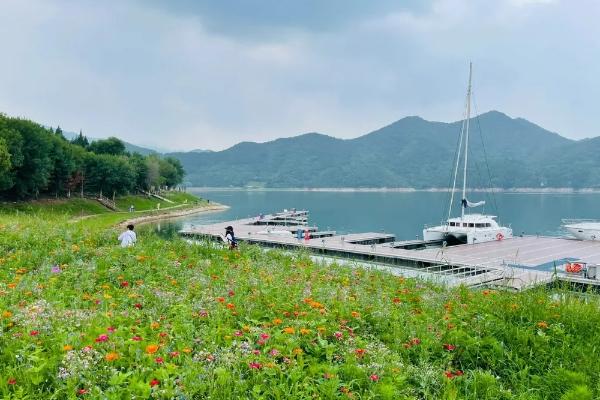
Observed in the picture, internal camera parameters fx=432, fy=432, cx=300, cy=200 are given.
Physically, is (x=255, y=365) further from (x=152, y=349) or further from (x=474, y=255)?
(x=474, y=255)

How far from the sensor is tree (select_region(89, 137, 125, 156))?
369 ft

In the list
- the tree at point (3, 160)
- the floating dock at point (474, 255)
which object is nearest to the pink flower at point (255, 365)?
the floating dock at point (474, 255)

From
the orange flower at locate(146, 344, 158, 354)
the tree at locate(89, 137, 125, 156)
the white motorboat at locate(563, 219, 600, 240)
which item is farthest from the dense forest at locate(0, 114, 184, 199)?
the white motorboat at locate(563, 219, 600, 240)

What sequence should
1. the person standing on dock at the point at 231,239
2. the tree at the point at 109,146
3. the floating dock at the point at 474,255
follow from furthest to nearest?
the tree at the point at 109,146
the floating dock at the point at 474,255
the person standing on dock at the point at 231,239

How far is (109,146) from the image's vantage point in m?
113

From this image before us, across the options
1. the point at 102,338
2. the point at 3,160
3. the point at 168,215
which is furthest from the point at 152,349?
the point at 168,215

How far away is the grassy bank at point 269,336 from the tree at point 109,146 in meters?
113

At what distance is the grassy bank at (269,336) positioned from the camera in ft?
13.9

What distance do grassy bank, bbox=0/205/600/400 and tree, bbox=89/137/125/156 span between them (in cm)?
11336

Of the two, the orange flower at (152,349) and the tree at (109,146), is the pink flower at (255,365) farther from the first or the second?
the tree at (109,146)

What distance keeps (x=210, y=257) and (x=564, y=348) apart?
7940 mm

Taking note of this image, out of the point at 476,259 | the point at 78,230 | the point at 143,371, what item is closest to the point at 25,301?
the point at 143,371

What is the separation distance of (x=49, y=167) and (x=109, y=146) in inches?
2111

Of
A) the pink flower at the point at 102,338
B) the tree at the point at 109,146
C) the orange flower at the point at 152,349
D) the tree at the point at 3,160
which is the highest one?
the tree at the point at 109,146
